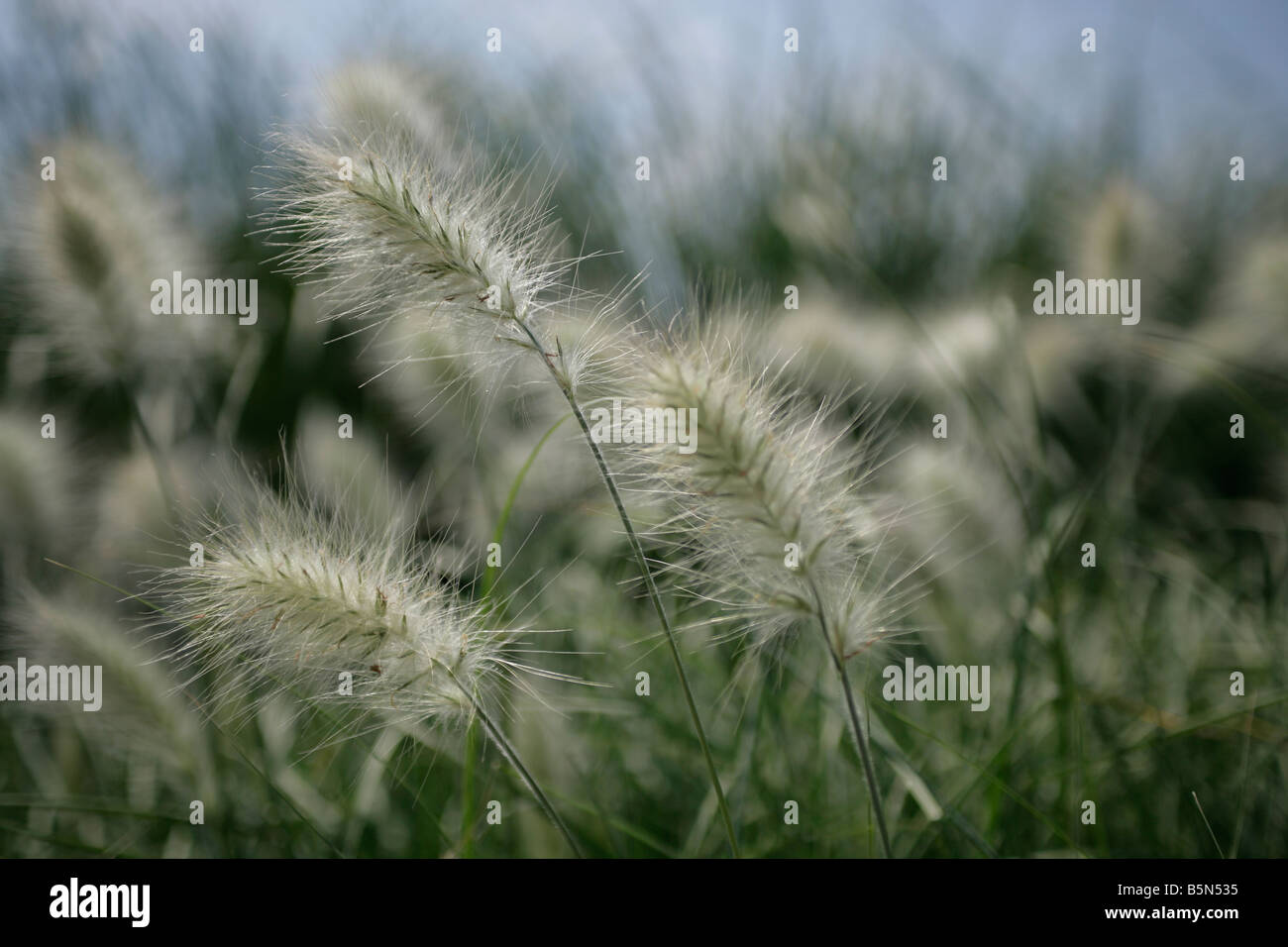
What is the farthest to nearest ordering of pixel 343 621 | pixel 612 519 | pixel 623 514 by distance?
pixel 612 519 → pixel 343 621 → pixel 623 514

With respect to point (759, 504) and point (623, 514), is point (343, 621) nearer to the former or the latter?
point (623, 514)

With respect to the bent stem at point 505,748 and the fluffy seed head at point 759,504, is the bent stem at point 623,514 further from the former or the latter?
the bent stem at point 505,748

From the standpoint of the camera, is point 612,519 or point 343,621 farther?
point 612,519

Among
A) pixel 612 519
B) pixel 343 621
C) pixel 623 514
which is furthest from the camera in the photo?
pixel 612 519

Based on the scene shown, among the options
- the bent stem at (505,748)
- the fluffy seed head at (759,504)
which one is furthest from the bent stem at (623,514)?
the bent stem at (505,748)

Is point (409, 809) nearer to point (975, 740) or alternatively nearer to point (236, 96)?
point (975, 740)

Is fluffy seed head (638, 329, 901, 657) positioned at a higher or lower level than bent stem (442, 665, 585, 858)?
higher

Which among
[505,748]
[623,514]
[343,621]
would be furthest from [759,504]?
[343,621]

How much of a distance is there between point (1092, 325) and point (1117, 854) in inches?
44.8

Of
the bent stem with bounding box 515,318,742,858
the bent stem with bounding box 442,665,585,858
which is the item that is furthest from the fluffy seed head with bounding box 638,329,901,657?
the bent stem with bounding box 442,665,585,858

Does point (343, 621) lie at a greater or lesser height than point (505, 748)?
greater

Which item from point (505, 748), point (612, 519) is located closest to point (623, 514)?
point (505, 748)

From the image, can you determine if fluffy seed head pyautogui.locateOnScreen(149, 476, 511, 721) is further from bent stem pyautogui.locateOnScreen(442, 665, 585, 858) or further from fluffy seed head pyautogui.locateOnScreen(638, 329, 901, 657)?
fluffy seed head pyautogui.locateOnScreen(638, 329, 901, 657)
